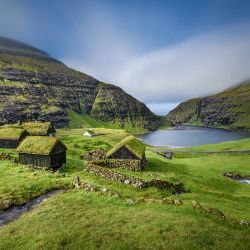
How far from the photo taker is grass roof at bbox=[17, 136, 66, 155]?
52.8 m

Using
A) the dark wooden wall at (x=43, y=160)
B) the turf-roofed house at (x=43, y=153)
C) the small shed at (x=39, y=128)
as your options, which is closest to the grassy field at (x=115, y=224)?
the dark wooden wall at (x=43, y=160)

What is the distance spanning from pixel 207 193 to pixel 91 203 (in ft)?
66.4

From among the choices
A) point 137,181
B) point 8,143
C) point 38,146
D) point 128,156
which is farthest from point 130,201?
point 8,143

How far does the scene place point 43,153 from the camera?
5238cm

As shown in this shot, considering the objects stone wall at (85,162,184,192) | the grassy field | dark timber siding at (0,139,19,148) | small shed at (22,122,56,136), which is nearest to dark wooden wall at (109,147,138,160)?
stone wall at (85,162,184,192)

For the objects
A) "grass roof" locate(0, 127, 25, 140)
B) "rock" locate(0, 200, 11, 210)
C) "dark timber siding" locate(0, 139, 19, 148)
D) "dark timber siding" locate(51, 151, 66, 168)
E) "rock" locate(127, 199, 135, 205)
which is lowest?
"rock" locate(0, 200, 11, 210)

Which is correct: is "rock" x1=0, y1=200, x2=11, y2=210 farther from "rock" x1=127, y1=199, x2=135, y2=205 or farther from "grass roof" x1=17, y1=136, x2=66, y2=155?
"grass roof" x1=17, y1=136, x2=66, y2=155

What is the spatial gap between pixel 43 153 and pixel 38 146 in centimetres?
284

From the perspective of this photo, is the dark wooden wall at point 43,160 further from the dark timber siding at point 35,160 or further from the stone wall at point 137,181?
the stone wall at point 137,181

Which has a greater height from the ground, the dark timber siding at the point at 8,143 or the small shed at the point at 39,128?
the small shed at the point at 39,128

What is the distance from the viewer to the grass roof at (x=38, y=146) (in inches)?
2079

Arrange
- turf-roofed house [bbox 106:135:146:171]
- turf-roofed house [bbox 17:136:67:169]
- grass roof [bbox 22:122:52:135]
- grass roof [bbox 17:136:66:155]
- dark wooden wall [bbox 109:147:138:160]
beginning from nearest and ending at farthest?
turf-roofed house [bbox 17:136:67:169] → grass roof [bbox 17:136:66:155] → turf-roofed house [bbox 106:135:146:171] → dark wooden wall [bbox 109:147:138:160] → grass roof [bbox 22:122:52:135]

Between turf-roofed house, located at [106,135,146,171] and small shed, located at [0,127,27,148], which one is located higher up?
small shed, located at [0,127,27,148]

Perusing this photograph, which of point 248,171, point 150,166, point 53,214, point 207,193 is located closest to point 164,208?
point 53,214
